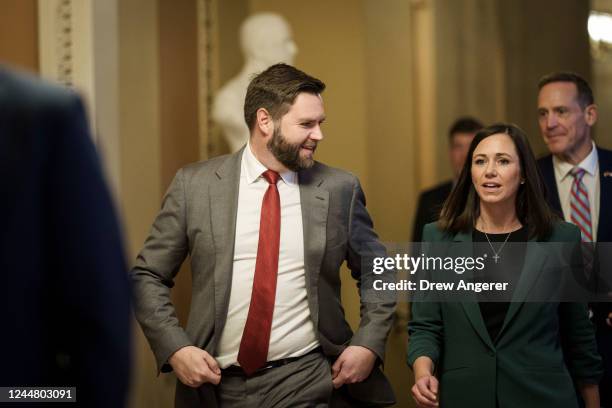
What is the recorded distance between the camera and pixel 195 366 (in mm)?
3309

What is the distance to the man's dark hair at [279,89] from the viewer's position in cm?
357

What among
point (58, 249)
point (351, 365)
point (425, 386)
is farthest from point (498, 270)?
point (58, 249)

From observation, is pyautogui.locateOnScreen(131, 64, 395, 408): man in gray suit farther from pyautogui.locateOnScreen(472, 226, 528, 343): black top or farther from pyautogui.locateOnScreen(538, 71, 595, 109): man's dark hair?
pyautogui.locateOnScreen(538, 71, 595, 109): man's dark hair

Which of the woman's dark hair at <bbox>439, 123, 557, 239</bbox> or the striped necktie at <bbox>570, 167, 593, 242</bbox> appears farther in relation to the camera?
the striped necktie at <bbox>570, 167, 593, 242</bbox>

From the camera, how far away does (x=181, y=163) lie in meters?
6.48

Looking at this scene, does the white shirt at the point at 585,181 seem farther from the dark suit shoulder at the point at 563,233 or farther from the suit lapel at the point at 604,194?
the dark suit shoulder at the point at 563,233

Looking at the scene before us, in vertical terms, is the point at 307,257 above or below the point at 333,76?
Answer: below

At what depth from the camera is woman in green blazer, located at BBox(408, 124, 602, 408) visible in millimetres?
3436

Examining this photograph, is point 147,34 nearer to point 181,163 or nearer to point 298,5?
point 181,163

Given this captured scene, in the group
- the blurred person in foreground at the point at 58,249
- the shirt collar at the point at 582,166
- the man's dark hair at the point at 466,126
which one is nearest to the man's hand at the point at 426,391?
the shirt collar at the point at 582,166

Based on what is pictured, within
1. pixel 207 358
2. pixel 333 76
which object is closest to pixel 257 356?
pixel 207 358

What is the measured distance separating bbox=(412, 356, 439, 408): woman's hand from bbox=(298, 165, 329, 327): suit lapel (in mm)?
412

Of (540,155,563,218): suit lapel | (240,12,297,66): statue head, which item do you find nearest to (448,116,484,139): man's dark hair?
(240,12,297,66): statue head

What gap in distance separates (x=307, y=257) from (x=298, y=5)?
14.3 ft
